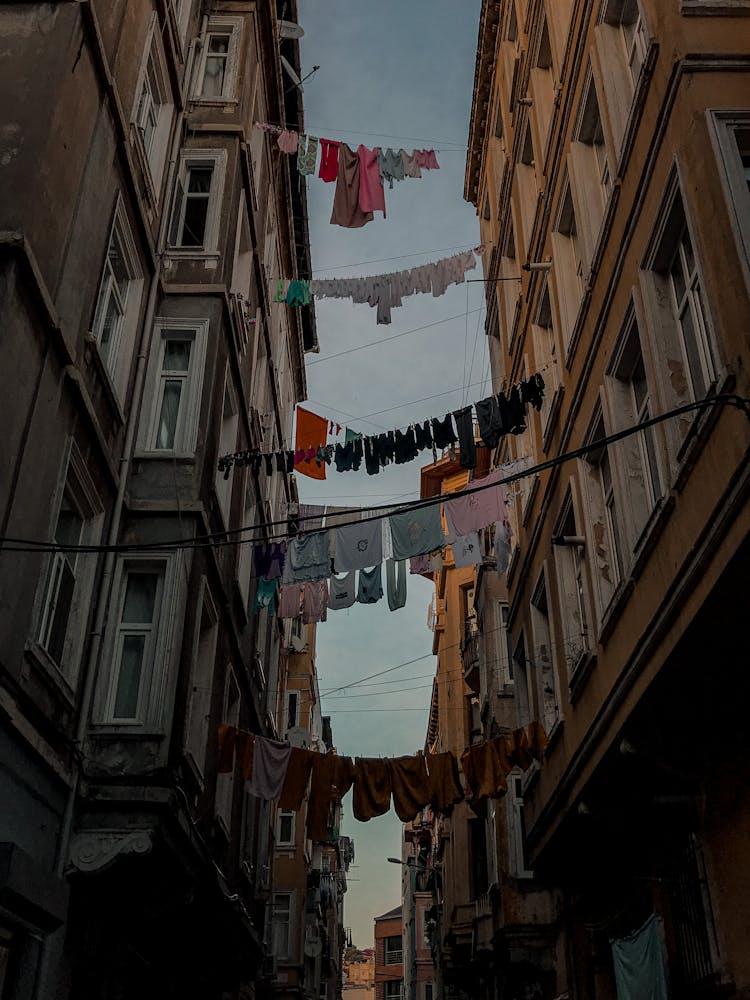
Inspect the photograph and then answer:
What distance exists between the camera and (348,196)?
61.3ft

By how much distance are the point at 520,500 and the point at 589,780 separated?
26.6 ft

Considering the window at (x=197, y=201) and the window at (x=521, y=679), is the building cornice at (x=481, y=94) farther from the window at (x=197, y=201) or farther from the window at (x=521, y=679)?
the window at (x=521, y=679)

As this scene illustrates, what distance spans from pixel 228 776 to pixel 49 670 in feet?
26.6

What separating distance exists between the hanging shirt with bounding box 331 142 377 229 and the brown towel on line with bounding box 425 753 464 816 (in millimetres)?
10173

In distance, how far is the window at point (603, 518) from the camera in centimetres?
1253

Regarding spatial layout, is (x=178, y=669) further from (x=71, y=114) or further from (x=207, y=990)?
(x=207, y=990)

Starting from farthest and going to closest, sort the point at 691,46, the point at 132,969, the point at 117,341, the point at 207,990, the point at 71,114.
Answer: the point at 207,990 → the point at 117,341 → the point at 132,969 → the point at 71,114 → the point at 691,46

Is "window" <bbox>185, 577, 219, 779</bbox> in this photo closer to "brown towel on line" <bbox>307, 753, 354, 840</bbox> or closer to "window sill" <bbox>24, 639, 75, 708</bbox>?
"brown towel on line" <bbox>307, 753, 354, 840</bbox>

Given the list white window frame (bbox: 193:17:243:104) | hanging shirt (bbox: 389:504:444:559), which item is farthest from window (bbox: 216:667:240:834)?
white window frame (bbox: 193:17:243:104)

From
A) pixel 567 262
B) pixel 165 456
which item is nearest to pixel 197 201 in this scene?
pixel 165 456

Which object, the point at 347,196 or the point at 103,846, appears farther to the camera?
the point at 347,196

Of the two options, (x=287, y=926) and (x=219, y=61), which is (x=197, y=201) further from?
(x=287, y=926)

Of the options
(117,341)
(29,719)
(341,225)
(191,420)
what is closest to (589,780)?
(29,719)

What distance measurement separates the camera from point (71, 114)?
1100 cm
